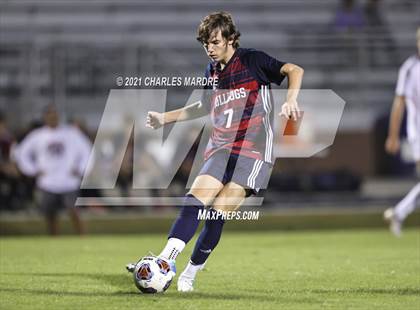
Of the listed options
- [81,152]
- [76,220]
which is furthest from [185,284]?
[81,152]

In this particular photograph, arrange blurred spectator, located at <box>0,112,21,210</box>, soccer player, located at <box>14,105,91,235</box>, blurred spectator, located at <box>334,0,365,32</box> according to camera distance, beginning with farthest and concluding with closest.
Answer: blurred spectator, located at <box>334,0,365,32</box> → blurred spectator, located at <box>0,112,21,210</box> → soccer player, located at <box>14,105,91,235</box>

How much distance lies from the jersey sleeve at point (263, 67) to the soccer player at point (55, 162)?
8849mm

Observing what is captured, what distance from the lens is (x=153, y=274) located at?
740cm

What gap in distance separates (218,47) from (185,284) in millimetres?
1897

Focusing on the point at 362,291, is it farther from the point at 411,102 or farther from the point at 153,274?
the point at 411,102

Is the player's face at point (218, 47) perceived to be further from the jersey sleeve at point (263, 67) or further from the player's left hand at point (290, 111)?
the player's left hand at point (290, 111)

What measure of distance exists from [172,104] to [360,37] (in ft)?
12.4

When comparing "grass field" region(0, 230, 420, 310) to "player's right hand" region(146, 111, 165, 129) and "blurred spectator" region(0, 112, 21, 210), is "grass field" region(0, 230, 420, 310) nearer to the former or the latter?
"player's right hand" region(146, 111, 165, 129)

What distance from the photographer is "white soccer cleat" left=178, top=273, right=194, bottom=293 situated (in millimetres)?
7758

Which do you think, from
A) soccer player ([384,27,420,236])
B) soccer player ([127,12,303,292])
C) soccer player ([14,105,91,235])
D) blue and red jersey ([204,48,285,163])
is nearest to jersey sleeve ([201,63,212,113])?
soccer player ([127,12,303,292])

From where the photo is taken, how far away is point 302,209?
17.6 metres

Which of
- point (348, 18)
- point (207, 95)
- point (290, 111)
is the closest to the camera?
point (290, 111)

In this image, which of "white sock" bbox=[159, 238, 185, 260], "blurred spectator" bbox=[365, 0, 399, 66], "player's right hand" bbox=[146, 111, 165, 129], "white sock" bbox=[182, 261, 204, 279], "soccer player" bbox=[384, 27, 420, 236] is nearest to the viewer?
"white sock" bbox=[159, 238, 185, 260]

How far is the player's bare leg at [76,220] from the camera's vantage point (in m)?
16.3
